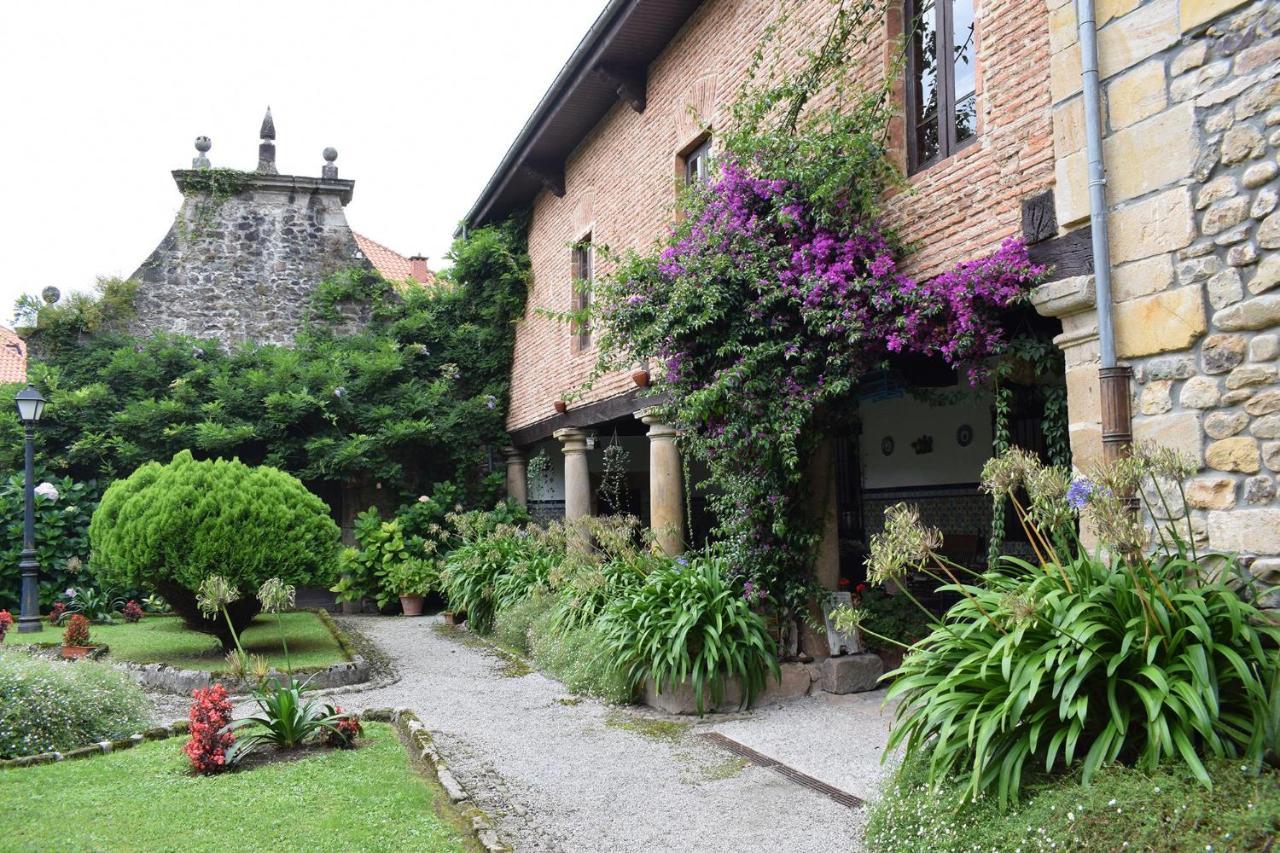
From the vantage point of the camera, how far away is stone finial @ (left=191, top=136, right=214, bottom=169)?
50.8ft

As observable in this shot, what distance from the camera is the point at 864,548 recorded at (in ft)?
31.5

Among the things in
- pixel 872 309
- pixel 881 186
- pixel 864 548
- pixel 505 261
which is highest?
pixel 505 261

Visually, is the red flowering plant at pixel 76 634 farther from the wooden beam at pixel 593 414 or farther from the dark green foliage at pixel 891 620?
the dark green foliage at pixel 891 620

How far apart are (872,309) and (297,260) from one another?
12.4 m

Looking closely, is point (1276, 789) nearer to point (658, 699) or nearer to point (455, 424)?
point (658, 699)

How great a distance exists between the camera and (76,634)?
9305 mm

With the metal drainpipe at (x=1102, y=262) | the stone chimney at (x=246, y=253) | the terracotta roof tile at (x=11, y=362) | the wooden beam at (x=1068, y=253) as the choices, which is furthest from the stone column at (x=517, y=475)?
the terracotta roof tile at (x=11, y=362)

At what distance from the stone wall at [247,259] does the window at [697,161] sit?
8.50 meters

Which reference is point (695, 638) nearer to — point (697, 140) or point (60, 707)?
point (60, 707)

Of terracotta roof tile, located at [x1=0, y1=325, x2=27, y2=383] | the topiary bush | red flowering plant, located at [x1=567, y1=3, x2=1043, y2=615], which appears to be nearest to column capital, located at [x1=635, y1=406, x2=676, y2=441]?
red flowering plant, located at [x1=567, y1=3, x2=1043, y2=615]

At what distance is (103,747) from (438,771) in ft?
7.11

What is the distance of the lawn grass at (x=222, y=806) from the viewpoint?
3.87 metres

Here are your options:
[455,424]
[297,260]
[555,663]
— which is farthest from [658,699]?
[297,260]

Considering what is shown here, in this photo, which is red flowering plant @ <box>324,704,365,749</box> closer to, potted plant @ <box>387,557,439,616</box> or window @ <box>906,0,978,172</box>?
window @ <box>906,0,978,172</box>
